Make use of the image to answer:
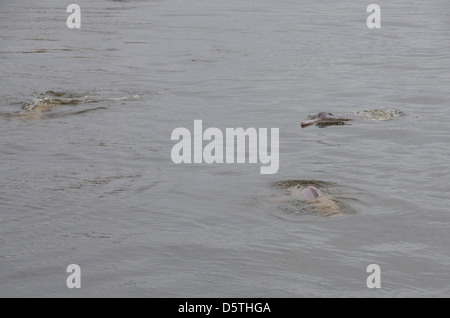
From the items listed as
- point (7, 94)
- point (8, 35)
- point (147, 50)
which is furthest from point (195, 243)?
point (8, 35)

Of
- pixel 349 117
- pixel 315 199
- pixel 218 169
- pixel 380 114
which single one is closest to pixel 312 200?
pixel 315 199

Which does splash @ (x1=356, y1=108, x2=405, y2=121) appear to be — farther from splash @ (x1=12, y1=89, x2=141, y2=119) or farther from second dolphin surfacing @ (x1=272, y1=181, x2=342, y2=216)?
second dolphin surfacing @ (x1=272, y1=181, x2=342, y2=216)

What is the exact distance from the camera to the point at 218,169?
12406mm

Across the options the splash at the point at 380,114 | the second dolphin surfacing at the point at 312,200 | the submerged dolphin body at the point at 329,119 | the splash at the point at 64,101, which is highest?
the splash at the point at 64,101

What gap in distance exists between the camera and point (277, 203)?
1083 cm

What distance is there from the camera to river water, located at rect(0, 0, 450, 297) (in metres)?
8.85

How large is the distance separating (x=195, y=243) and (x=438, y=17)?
69.2ft

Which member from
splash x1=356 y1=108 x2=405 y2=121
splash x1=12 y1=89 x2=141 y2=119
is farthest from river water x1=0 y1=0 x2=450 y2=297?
splash x1=356 y1=108 x2=405 y2=121

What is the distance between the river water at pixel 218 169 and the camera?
348 inches

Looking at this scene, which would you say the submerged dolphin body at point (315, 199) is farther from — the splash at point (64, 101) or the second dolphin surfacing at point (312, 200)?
the splash at point (64, 101)

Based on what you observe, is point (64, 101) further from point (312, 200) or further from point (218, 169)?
point (312, 200)

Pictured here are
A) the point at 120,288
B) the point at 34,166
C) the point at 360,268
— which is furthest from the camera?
the point at 34,166

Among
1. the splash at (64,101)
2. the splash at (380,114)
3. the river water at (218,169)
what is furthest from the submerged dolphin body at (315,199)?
the splash at (64,101)

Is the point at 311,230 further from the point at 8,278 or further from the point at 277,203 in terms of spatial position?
the point at 8,278
